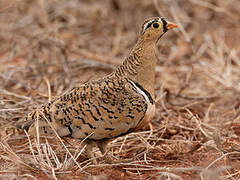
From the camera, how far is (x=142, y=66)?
123 inches

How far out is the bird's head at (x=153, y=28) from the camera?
3.11m

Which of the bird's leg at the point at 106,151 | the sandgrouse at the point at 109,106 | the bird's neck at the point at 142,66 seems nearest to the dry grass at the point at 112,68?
the bird's leg at the point at 106,151

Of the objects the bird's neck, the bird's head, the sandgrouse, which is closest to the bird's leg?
the sandgrouse

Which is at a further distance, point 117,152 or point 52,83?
point 52,83

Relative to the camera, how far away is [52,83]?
4816mm

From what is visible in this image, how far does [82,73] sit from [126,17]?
216 cm

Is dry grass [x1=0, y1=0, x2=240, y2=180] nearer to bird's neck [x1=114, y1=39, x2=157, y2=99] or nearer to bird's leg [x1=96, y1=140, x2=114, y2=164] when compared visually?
bird's leg [x1=96, y1=140, x2=114, y2=164]

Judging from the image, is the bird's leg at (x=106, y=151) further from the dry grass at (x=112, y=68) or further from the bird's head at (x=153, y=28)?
the bird's head at (x=153, y=28)

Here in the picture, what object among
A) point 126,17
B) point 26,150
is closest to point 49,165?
point 26,150

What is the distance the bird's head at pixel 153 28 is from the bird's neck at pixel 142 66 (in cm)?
5

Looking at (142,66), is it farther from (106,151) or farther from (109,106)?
(106,151)

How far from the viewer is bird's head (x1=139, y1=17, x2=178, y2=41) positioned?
3.11 meters

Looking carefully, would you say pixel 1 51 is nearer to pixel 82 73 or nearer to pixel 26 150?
pixel 82 73

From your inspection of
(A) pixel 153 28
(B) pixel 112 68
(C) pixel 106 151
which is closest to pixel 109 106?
(C) pixel 106 151
